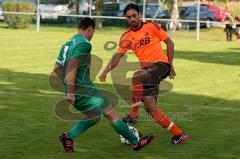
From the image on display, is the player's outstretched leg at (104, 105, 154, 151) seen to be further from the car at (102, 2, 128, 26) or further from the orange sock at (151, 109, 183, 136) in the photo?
the car at (102, 2, 128, 26)

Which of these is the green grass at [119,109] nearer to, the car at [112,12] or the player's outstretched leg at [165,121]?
the player's outstretched leg at [165,121]

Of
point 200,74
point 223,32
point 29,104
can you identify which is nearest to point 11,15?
point 223,32

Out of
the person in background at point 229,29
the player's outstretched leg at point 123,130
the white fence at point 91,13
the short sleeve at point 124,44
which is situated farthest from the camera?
the white fence at point 91,13

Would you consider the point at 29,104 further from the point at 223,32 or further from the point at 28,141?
the point at 223,32

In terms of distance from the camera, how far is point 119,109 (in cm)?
1417

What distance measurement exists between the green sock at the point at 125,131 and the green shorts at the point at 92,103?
11.6 inches

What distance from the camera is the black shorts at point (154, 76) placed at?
10.7 m

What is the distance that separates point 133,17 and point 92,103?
1.94 m

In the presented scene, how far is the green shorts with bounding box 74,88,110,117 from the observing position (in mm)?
9188

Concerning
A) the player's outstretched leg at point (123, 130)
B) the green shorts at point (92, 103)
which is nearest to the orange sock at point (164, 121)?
the player's outstretched leg at point (123, 130)

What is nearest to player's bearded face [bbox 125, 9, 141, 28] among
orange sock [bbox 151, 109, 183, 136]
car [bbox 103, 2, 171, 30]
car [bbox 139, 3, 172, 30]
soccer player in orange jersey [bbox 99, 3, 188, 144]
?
soccer player in orange jersey [bbox 99, 3, 188, 144]

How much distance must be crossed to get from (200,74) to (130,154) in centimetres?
1222

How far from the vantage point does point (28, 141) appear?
10336 millimetres

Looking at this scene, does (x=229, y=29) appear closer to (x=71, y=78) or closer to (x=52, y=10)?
(x=52, y=10)
